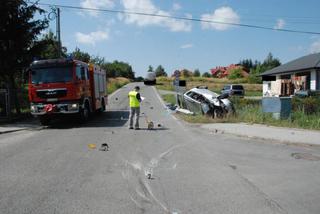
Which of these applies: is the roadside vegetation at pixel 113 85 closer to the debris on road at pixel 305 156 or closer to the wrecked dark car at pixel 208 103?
the wrecked dark car at pixel 208 103

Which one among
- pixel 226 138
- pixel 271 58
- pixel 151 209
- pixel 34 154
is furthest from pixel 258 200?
pixel 271 58

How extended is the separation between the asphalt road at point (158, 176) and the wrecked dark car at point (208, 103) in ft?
20.5

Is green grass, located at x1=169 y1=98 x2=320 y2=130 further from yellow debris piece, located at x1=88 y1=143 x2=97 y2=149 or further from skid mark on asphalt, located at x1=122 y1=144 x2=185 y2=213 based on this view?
skid mark on asphalt, located at x1=122 y1=144 x2=185 y2=213

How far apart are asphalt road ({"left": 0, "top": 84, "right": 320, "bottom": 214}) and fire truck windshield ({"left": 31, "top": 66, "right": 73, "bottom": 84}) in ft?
16.5

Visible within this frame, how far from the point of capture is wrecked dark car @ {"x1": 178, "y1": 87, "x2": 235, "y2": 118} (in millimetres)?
20188

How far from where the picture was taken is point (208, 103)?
20938 mm

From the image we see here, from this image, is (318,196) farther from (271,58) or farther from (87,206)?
(271,58)

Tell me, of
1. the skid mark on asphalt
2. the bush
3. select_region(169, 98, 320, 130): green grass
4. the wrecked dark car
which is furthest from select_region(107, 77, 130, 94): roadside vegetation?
the skid mark on asphalt

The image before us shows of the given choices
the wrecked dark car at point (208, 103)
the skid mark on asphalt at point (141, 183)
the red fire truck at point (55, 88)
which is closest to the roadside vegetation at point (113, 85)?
the wrecked dark car at point (208, 103)

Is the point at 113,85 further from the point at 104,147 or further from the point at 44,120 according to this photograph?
the point at 104,147

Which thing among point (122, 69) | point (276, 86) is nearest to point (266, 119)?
point (276, 86)

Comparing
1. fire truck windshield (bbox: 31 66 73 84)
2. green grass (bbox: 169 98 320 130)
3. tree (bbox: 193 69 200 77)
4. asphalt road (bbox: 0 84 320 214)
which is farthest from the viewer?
tree (bbox: 193 69 200 77)

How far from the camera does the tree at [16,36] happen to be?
2253 cm

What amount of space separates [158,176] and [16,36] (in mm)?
17450
